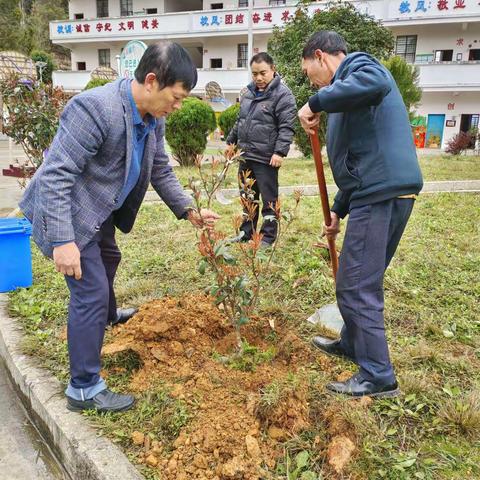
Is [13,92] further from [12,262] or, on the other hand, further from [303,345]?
[303,345]

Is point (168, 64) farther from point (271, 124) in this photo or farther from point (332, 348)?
point (271, 124)

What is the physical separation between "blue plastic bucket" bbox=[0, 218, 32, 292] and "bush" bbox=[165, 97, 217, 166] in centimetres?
651

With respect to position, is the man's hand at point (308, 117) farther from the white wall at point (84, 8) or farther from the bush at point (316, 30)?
the white wall at point (84, 8)

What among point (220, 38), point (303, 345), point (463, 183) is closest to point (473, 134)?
point (463, 183)

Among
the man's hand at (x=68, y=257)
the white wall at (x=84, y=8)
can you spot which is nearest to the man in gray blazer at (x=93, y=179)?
the man's hand at (x=68, y=257)

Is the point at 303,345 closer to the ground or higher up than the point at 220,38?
closer to the ground

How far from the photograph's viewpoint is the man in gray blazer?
1896 mm

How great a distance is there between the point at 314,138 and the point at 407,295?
1.62 m

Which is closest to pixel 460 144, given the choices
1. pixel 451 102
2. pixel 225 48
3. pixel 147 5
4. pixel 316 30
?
pixel 316 30

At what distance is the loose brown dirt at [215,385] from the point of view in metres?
1.88

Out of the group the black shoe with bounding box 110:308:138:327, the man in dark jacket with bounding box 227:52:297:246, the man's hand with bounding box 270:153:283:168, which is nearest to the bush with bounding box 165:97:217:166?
the man in dark jacket with bounding box 227:52:297:246

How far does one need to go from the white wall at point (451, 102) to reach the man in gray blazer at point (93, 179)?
2209 cm

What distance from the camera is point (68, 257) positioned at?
193cm

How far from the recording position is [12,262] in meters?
3.54
